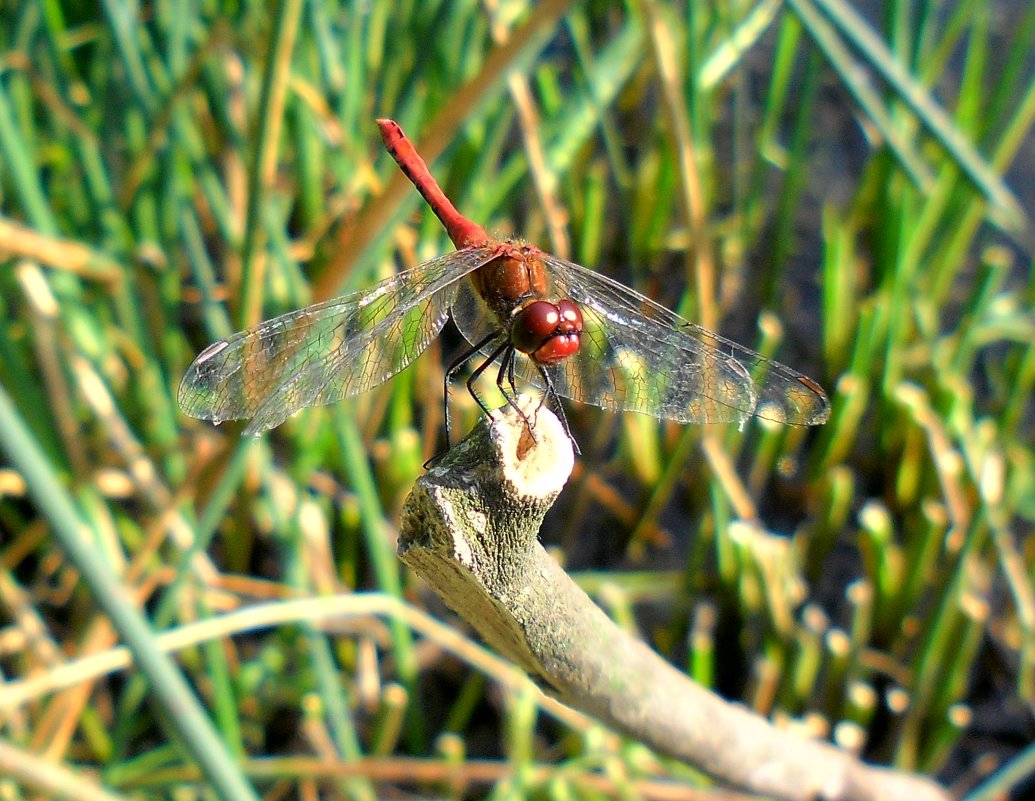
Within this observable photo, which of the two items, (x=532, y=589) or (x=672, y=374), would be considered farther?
(x=672, y=374)

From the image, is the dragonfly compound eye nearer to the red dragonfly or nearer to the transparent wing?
the red dragonfly

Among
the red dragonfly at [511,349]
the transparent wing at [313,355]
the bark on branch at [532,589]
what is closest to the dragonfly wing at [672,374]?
the red dragonfly at [511,349]

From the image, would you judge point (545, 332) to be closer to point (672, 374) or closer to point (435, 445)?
point (672, 374)

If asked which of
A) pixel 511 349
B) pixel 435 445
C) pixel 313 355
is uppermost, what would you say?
pixel 313 355

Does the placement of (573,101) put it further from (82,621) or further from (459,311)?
(82,621)

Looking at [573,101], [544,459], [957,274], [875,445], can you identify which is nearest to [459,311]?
[544,459]

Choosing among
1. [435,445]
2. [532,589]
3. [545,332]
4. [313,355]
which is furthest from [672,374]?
[435,445]

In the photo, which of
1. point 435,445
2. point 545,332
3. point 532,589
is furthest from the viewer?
point 435,445

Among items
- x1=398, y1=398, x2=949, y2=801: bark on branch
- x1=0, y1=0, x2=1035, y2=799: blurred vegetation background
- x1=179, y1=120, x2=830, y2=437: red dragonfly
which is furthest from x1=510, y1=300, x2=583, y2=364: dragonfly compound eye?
x1=0, y1=0, x2=1035, y2=799: blurred vegetation background
